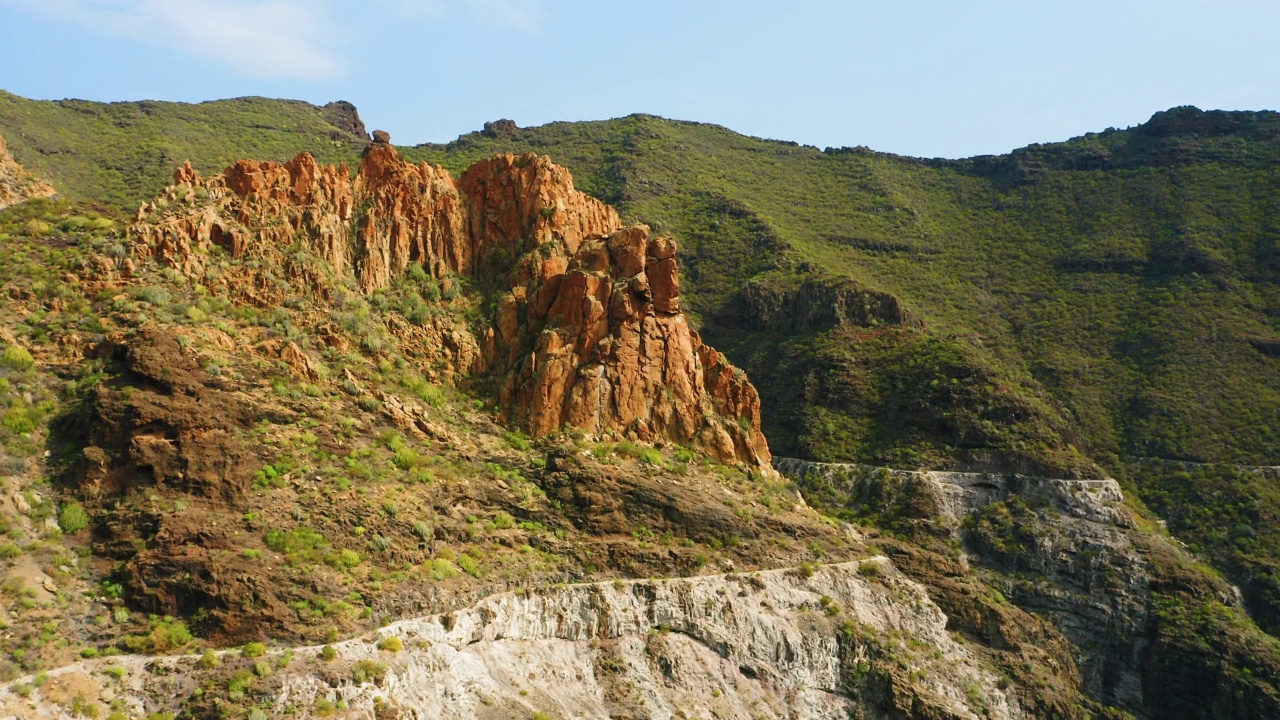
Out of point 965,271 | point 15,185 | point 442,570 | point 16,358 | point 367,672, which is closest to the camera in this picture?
point 367,672

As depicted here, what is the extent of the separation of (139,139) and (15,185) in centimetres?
5017

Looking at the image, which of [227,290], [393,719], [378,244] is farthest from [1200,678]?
[227,290]

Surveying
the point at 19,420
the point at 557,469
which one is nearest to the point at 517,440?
the point at 557,469

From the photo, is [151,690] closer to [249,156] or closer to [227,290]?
[227,290]

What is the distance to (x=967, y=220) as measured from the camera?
11325cm

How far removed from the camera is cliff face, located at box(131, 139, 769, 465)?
42719 mm

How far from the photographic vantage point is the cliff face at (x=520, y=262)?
42719 mm

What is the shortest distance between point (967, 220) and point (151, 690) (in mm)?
104457

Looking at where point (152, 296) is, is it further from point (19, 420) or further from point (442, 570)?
point (442, 570)

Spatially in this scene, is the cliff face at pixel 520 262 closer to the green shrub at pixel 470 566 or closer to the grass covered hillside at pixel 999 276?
the green shrub at pixel 470 566

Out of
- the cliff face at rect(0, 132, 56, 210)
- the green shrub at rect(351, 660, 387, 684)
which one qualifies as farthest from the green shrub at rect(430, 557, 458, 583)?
the cliff face at rect(0, 132, 56, 210)

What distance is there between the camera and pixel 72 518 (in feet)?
95.8

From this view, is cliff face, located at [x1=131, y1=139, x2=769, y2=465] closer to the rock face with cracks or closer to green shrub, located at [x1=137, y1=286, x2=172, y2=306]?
green shrub, located at [x1=137, y1=286, x2=172, y2=306]

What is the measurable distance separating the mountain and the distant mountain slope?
755mm
